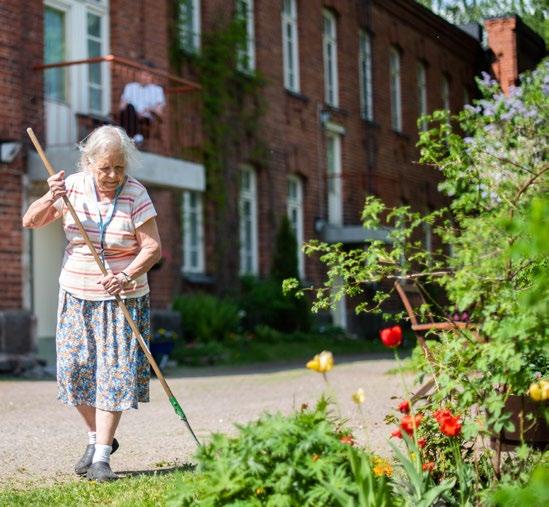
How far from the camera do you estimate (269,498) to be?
4164 mm

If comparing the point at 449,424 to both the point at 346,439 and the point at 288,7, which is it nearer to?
A: the point at 346,439

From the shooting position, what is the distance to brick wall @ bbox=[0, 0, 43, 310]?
15109 millimetres

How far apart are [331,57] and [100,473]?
2034cm

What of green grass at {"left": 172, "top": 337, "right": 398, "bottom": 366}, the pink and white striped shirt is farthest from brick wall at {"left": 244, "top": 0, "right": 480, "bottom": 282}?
the pink and white striped shirt

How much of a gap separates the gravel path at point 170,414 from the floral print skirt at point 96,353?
18.4 inches

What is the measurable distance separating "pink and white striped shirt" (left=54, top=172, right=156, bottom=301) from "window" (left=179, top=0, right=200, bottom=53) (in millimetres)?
13260

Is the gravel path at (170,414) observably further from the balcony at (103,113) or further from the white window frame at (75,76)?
the white window frame at (75,76)

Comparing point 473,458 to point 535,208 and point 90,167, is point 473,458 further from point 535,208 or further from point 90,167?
point 535,208

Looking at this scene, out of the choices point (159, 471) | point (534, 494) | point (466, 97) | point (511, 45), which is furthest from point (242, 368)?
point (466, 97)

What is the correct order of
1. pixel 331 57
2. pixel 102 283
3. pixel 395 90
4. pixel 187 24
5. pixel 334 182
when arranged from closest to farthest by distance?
pixel 102 283
pixel 187 24
pixel 334 182
pixel 331 57
pixel 395 90

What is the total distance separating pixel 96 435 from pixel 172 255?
12567 mm

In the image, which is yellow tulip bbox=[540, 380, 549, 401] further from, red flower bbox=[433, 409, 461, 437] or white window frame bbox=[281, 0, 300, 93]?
white window frame bbox=[281, 0, 300, 93]

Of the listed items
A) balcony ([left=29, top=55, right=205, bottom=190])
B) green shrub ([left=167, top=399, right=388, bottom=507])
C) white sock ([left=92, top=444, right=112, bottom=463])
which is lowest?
white sock ([left=92, top=444, right=112, bottom=463])

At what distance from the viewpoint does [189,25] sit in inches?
790
